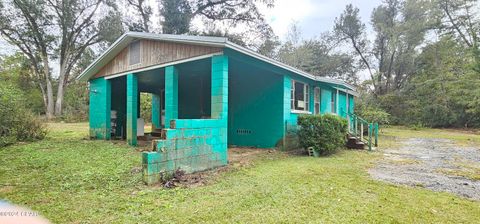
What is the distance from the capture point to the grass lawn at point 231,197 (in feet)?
9.74

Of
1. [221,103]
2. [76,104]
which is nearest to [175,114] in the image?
[221,103]

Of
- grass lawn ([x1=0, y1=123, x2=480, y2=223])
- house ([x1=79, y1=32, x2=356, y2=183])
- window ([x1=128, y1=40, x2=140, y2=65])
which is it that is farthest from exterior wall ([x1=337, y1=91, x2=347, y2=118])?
window ([x1=128, y1=40, x2=140, y2=65])

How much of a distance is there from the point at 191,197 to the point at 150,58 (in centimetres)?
574

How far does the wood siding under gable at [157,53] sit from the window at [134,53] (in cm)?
15

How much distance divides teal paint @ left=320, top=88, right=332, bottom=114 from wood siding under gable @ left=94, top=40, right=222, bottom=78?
22.1 ft

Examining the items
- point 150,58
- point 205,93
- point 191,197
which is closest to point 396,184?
point 191,197

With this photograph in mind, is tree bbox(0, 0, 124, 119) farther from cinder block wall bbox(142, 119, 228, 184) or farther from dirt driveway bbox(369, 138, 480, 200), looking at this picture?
dirt driveway bbox(369, 138, 480, 200)

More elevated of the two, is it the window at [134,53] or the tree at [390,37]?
the tree at [390,37]

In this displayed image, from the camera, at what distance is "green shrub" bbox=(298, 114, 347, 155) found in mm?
7453

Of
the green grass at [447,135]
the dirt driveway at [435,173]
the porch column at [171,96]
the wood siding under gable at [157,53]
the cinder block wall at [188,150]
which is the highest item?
the wood siding under gable at [157,53]

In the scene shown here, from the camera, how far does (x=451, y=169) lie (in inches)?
232

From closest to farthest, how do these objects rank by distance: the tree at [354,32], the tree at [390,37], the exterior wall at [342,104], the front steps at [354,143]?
the front steps at [354,143] < the exterior wall at [342,104] < the tree at [390,37] < the tree at [354,32]

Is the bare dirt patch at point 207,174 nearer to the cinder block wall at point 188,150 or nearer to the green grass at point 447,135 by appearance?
the cinder block wall at point 188,150

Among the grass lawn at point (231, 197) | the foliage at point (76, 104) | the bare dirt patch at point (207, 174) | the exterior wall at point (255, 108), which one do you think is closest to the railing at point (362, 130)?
the exterior wall at point (255, 108)
